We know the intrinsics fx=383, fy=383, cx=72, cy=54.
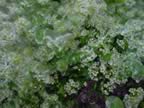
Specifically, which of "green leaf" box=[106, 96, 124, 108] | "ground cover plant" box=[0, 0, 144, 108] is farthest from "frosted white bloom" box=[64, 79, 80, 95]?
"green leaf" box=[106, 96, 124, 108]

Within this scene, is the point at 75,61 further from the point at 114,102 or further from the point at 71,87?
the point at 114,102

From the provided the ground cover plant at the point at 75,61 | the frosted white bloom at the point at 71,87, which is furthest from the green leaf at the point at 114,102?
the frosted white bloom at the point at 71,87

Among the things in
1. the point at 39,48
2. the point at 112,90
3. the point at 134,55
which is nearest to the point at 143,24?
the point at 134,55

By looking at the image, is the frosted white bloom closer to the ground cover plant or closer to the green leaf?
the ground cover plant

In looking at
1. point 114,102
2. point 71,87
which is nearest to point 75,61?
point 71,87

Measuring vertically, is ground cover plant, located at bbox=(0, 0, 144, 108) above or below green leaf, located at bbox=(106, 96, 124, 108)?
above

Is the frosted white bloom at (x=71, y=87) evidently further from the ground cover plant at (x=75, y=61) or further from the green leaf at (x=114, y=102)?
the green leaf at (x=114, y=102)

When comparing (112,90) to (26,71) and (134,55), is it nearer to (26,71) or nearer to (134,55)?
(134,55)

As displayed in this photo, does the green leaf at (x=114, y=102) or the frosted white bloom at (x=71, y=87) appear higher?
the frosted white bloom at (x=71, y=87)
